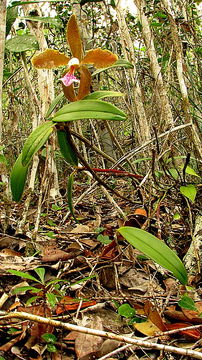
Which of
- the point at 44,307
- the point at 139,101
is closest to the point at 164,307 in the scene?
the point at 44,307

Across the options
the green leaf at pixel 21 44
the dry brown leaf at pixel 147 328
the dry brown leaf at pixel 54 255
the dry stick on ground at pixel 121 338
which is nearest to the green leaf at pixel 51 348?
the dry stick on ground at pixel 121 338

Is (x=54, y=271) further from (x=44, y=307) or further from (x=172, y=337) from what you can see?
(x=172, y=337)

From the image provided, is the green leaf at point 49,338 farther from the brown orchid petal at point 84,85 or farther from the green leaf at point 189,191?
the brown orchid petal at point 84,85

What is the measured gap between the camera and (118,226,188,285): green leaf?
87 centimetres

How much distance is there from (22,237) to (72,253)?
0.32 m

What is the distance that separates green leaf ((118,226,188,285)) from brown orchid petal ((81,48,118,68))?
2.01 ft

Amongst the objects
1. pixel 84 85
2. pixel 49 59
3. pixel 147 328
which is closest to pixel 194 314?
pixel 147 328

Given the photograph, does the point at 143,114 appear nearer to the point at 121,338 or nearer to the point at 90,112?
the point at 90,112

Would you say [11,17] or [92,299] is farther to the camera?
[11,17]

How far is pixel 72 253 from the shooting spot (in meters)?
1.40

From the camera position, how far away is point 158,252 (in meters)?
0.90

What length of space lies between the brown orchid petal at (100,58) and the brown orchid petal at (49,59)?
73mm

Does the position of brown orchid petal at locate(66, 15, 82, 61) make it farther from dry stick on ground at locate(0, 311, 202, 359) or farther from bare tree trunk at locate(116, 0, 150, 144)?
bare tree trunk at locate(116, 0, 150, 144)

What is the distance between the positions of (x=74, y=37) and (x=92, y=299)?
2.93ft
